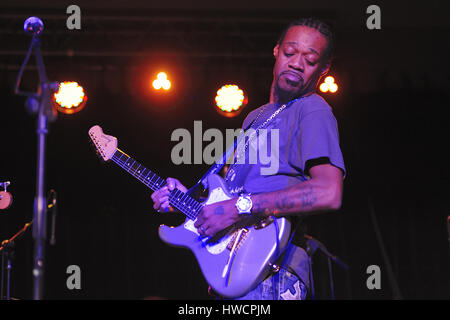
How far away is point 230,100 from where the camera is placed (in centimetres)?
731

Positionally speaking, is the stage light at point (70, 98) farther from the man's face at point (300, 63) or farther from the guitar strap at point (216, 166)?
the man's face at point (300, 63)

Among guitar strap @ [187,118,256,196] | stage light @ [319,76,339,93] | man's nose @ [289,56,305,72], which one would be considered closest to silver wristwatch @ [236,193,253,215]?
guitar strap @ [187,118,256,196]

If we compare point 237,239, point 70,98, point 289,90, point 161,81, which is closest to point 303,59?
point 289,90

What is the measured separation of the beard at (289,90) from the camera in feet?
8.83

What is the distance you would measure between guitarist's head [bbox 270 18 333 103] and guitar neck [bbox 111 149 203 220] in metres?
0.78

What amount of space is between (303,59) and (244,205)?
2.98 ft

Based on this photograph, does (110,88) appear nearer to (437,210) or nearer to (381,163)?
(381,163)

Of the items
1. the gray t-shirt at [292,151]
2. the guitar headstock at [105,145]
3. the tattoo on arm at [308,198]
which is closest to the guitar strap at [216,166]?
the gray t-shirt at [292,151]

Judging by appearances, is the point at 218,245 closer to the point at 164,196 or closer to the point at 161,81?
the point at 164,196

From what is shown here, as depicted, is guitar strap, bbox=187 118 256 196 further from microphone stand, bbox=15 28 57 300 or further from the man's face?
microphone stand, bbox=15 28 57 300

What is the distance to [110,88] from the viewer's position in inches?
321

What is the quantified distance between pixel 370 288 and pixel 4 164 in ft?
19.4

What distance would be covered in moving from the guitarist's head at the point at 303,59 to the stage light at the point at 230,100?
444cm

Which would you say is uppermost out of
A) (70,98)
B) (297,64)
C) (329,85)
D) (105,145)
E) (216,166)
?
(329,85)
